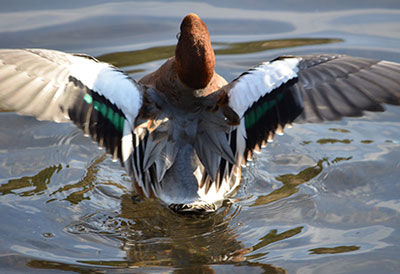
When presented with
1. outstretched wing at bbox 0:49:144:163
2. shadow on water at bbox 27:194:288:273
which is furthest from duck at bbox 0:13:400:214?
shadow on water at bbox 27:194:288:273

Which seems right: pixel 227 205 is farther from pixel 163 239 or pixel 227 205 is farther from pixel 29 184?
pixel 29 184

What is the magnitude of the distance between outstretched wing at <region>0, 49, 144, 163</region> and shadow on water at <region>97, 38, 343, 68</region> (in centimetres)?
265

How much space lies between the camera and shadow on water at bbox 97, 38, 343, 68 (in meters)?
7.02

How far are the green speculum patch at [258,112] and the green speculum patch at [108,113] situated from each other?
0.89 meters

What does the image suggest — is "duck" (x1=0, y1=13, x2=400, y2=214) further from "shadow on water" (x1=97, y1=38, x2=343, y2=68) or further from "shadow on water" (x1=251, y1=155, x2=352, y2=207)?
"shadow on water" (x1=97, y1=38, x2=343, y2=68)

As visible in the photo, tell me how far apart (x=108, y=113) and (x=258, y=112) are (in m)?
1.05

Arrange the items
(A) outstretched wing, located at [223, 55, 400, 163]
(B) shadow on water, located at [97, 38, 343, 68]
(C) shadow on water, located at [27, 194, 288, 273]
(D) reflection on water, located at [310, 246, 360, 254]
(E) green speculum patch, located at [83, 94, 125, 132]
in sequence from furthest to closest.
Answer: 1. (B) shadow on water, located at [97, 38, 343, 68]
2. (E) green speculum patch, located at [83, 94, 125, 132]
3. (A) outstretched wing, located at [223, 55, 400, 163]
4. (D) reflection on water, located at [310, 246, 360, 254]
5. (C) shadow on water, located at [27, 194, 288, 273]

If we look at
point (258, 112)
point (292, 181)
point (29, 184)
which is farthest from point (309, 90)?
point (29, 184)

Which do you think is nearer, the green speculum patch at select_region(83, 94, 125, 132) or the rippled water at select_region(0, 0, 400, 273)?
the rippled water at select_region(0, 0, 400, 273)

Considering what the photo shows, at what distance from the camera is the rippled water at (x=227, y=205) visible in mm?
3832

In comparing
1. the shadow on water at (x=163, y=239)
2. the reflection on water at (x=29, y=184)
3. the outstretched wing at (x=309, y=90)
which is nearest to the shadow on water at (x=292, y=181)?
the shadow on water at (x=163, y=239)

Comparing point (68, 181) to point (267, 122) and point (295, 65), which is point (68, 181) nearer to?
point (267, 122)

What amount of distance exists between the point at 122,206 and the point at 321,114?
1.68m

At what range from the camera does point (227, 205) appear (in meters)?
4.66
